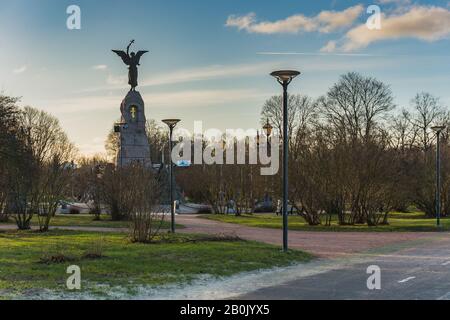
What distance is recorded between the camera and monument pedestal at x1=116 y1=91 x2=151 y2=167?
166 feet

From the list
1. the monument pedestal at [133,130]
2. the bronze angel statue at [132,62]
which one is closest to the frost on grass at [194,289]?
the monument pedestal at [133,130]

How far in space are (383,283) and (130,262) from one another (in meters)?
6.27

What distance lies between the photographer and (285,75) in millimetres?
17734

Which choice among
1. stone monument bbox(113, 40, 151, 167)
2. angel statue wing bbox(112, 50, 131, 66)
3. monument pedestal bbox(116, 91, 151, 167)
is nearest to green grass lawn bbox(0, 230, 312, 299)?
monument pedestal bbox(116, 91, 151, 167)

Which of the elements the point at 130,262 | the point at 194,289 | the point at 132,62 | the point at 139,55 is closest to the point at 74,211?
the point at 132,62

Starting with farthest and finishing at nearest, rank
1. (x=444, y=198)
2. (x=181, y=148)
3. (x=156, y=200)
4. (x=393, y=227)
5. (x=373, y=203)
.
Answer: (x=181, y=148), (x=444, y=198), (x=373, y=203), (x=393, y=227), (x=156, y=200)

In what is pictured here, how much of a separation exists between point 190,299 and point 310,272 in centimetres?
486

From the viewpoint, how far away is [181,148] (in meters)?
77.9

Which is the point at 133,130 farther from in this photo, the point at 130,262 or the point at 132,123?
the point at 130,262

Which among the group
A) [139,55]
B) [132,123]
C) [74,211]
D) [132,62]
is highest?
[139,55]

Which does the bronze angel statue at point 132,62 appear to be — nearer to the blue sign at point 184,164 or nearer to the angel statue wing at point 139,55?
the angel statue wing at point 139,55

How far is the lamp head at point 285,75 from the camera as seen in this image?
17547 mm
